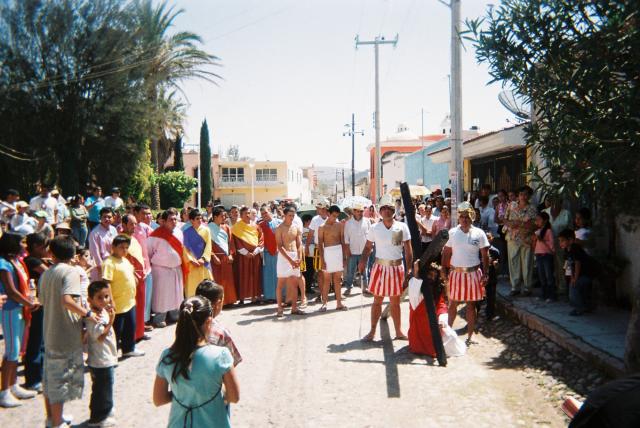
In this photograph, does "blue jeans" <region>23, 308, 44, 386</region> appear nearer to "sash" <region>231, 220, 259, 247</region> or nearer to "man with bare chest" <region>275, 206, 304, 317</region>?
"man with bare chest" <region>275, 206, 304, 317</region>

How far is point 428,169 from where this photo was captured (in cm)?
2842

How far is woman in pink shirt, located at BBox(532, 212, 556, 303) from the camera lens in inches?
334

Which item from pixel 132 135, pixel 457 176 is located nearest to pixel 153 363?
pixel 457 176

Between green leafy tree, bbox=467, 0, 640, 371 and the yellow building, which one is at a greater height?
the yellow building

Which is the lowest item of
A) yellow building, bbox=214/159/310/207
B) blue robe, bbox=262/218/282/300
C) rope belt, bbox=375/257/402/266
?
blue robe, bbox=262/218/282/300

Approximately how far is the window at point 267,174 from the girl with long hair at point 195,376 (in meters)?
59.3

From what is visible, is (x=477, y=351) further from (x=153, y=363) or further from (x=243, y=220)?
(x=243, y=220)

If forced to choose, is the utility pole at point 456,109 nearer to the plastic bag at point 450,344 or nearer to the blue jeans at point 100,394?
the plastic bag at point 450,344

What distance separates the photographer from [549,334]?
6934 millimetres

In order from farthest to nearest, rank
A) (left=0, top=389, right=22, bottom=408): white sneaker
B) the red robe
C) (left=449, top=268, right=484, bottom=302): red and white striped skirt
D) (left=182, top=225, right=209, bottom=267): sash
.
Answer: (left=182, top=225, right=209, bottom=267): sash → the red robe → (left=449, top=268, right=484, bottom=302): red and white striped skirt → (left=0, top=389, right=22, bottom=408): white sneaker

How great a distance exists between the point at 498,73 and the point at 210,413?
4374 mm

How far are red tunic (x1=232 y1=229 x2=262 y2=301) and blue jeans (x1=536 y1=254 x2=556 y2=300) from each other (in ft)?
16.5

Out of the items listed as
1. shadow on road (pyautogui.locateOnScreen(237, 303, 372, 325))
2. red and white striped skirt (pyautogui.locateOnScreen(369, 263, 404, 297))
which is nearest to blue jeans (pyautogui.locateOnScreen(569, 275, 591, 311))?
red and white striped skirt (pyautogui.locateOnScreen(369, 263, 404, 297))

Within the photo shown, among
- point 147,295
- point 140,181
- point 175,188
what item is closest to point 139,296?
point 147,295
